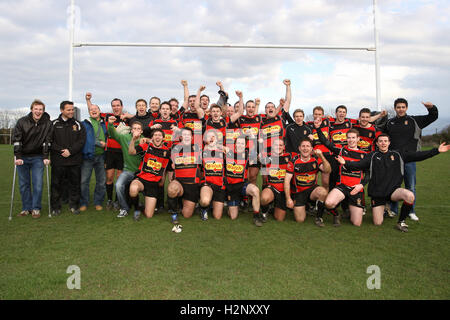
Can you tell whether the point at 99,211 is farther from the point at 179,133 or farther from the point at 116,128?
the point at 179,133

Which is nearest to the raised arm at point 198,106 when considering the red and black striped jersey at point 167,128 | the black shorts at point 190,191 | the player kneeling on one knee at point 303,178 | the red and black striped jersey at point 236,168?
the red and black striped jersey at point 167,128

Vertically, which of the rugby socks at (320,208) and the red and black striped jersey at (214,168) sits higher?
the red and black striped jersey at (214,168)

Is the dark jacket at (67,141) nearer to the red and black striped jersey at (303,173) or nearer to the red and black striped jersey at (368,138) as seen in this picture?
the red and black striped jersey at (303,173)

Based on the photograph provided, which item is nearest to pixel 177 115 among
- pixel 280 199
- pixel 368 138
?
pixel 280 199

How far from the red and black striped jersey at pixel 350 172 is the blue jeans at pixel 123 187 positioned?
3.68m

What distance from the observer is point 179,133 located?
18.8ft

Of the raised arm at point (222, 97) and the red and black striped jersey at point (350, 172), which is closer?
the red and black striped jersey at point (350, 172)

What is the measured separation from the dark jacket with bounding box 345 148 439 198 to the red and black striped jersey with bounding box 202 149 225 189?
2106 millimetres

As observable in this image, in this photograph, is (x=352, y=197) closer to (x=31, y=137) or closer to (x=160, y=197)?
(x=160, y=197)

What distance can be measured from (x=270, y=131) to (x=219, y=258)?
3162 mm

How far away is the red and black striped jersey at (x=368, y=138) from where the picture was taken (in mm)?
5910

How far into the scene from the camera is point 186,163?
5.57 metres
